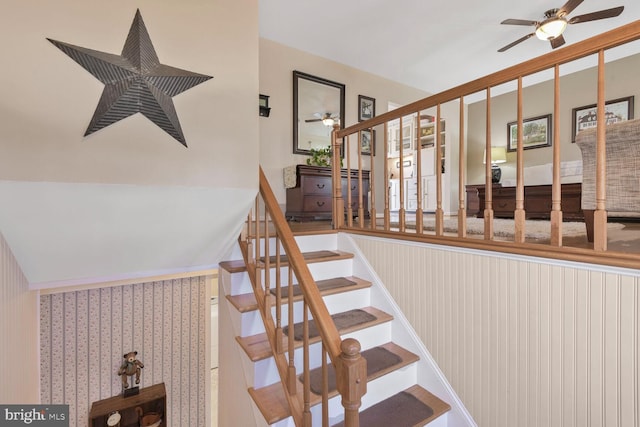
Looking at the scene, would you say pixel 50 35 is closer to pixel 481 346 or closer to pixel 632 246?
Answer: pixel 481 346

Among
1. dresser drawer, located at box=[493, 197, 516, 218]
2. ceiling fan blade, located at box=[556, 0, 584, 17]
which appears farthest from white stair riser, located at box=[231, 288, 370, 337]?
dresser drawer, located at box=[493, 197, 516, 218]

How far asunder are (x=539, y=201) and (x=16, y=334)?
520 cm

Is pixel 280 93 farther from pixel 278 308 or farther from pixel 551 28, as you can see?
pixel 278 308

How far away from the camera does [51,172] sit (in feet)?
4.17

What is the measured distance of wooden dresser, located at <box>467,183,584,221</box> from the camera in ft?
12.1

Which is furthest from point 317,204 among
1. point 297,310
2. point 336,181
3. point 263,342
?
point 263,342

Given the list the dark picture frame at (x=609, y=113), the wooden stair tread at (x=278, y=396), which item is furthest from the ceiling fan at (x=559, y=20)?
the wooden stair tread at (x=278, y=396)

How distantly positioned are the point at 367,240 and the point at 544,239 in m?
1.11

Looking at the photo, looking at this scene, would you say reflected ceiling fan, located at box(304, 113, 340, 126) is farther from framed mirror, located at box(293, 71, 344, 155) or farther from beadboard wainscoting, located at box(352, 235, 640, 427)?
beadboard wainscoting, located at box(352, 235, 640, 427)

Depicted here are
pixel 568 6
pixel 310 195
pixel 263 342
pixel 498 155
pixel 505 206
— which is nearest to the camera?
pixel 263 342

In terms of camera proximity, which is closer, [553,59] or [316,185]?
[553,59]

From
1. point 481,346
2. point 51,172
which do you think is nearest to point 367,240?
point 481,346

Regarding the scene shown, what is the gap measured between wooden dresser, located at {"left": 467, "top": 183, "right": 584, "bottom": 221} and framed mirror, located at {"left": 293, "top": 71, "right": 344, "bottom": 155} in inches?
96.1

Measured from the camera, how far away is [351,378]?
108 centimetres
